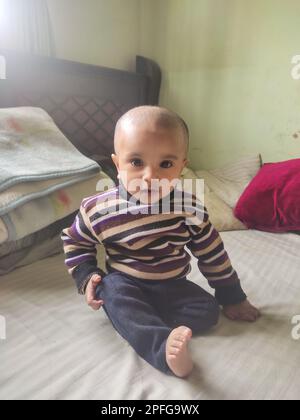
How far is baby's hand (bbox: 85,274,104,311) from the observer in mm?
608

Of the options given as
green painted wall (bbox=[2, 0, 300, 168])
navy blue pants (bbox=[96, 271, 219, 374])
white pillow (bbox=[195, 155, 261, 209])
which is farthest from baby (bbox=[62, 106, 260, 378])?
green painted wall (bbox=[2, 0, 300, 168])

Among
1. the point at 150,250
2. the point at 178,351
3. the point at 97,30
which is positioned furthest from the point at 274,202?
the point at 97,30

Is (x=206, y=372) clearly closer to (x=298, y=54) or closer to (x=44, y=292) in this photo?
(x=44, y=292)

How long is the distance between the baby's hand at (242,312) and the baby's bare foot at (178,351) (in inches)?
7.8

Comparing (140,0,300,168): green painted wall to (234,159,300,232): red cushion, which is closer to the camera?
(234,159,300,232): red cushion

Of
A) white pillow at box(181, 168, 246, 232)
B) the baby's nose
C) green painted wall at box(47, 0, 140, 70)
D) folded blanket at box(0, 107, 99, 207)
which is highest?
green painted wall at box(47, 0, 140, 70)

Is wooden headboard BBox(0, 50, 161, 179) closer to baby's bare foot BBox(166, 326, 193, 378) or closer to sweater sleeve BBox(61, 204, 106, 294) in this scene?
sweater sleeve BBox(61, 204, 106, 294)

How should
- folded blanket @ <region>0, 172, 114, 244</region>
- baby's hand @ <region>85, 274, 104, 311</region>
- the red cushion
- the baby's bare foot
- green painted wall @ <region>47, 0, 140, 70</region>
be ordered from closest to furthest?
1. the baby's bare foot
2. baby's hand @ <region>85, 274, 104, 311</region>
3. folded blanket @ <region>0, 172, 114, 244</region>
4. the red cushion
5. green painted wall @ <region>47, 0, 140, 70</region>

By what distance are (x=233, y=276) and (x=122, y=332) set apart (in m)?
0.26

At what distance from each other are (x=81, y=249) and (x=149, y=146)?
262 millimetres

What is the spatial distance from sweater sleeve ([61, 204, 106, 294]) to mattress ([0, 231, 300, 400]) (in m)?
0.10

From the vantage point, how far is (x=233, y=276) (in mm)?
688

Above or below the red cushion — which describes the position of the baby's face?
above

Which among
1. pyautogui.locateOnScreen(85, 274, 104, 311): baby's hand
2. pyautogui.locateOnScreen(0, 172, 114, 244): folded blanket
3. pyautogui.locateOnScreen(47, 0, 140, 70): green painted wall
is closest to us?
pyautogui.locateOnScreen(85, 274, 104, 311): baby's hand
